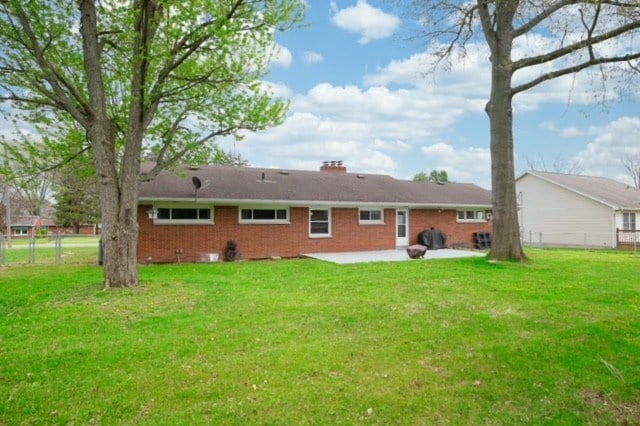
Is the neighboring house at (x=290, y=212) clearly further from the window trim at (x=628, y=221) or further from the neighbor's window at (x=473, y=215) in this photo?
the window trim at (x=628, y=221)

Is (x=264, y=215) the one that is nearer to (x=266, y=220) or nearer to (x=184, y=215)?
(x=266, y=220)

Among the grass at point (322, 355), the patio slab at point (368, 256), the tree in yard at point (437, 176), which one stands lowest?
the grass at point (322, 355)

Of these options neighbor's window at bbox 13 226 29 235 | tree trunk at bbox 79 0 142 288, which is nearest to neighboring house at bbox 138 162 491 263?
tree trunk at bbox 79 0 142 288

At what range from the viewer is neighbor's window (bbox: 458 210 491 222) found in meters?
22.8

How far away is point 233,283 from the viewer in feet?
35.7

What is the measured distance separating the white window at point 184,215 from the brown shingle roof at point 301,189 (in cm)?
58

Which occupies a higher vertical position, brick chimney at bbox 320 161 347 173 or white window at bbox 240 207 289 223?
brick chimney at bbox 320 161 347 173

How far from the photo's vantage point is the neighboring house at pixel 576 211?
27922 millimetres

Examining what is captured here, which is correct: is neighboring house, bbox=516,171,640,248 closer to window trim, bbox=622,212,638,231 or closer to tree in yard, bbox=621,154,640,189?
window trim, bbox=622,212,638,231

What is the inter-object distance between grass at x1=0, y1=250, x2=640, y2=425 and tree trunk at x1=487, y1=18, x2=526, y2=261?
4.92 m

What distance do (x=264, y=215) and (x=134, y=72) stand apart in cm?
858

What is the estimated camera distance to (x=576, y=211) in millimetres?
29828

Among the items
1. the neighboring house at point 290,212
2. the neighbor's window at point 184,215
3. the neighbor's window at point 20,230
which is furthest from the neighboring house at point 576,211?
the neighbor's window at point 20,230

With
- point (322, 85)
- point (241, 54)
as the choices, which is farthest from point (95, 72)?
point (322, 85)
